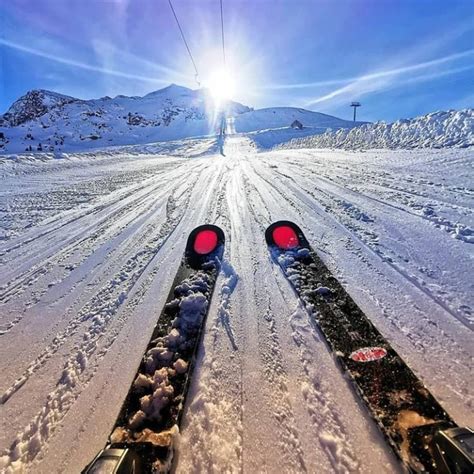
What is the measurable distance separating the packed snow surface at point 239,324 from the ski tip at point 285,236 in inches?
5.8

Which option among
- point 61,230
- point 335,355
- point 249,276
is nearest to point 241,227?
point 249,276

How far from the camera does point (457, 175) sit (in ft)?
18.0

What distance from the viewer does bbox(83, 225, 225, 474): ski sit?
4.35 feet

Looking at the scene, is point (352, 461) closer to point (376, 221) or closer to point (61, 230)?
point (376, 221)

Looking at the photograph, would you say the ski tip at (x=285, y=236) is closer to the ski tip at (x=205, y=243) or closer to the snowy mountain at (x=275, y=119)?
the ski tip at (x=205, y=243)

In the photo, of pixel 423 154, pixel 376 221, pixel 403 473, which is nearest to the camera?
pixel 403 473

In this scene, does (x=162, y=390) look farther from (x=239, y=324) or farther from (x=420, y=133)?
(x=420, y=133)

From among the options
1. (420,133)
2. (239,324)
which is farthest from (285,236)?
(420,133)

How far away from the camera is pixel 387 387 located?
1632mm

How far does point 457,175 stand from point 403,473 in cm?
593

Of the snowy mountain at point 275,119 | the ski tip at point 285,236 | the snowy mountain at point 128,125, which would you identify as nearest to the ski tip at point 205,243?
the ski tip at point 285,236

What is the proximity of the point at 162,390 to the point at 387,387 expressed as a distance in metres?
1.31

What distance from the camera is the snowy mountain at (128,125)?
86.6 ft

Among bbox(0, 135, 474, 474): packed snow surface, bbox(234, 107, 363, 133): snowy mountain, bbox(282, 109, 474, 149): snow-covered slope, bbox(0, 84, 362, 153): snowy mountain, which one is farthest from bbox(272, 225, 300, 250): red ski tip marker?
bbox(234, 107, 363, 133): snowy mountain
